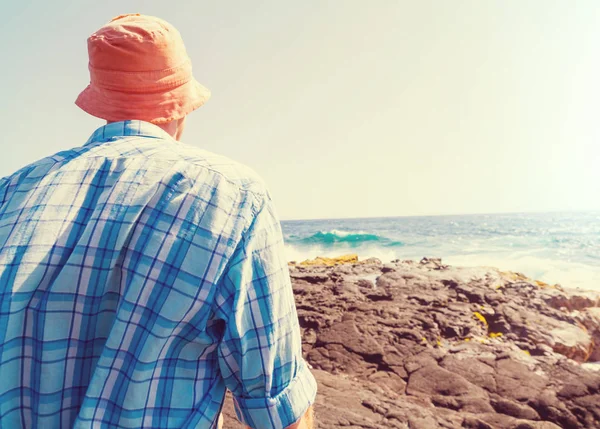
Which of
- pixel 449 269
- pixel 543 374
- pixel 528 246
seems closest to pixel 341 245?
pixel 528 246

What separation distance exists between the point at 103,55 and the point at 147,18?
17 cm

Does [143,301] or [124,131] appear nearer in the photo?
[143,301]

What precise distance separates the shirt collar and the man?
0.39ft

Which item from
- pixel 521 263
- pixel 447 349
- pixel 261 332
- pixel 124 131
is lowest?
pixel 521 263

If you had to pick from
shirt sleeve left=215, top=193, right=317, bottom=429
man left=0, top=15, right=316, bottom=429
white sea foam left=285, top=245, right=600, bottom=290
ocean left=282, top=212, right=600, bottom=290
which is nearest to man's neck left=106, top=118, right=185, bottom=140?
man left=0, top=15, right=316, bottom=429

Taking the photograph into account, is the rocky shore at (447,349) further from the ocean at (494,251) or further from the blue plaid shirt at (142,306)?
the ocean at (494,251)

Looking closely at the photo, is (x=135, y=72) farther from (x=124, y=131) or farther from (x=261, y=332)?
(x=261, y=332)

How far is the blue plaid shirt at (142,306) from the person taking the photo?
0.82 m

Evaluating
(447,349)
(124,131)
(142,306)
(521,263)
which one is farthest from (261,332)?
(521,263)

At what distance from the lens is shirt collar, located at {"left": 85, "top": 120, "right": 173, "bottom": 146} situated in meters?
1.01

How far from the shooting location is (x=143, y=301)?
0.82 meters

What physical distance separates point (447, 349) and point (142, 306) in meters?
3.87

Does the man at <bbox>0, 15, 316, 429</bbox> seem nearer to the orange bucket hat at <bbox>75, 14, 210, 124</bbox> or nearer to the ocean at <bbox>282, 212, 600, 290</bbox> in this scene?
the orange bucket hat at <bbox>75, 14, 210, 124</bbox>

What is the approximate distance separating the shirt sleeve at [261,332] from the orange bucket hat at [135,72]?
0.41 meters
